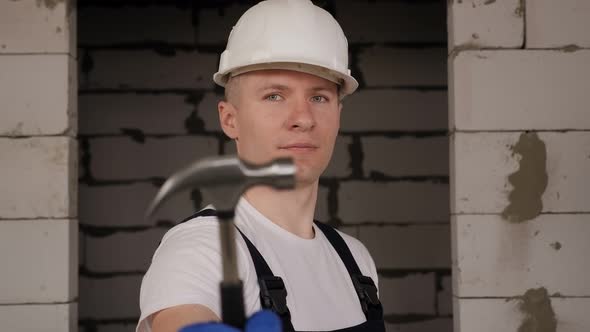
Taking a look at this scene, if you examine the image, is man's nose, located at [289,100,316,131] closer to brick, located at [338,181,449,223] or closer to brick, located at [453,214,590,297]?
brick, located at [453,214,590,297]

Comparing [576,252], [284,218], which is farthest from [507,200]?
[284,218]

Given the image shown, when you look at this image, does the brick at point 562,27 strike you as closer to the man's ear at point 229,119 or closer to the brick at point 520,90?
the brick at point 520,90

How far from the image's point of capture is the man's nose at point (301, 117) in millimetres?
1769

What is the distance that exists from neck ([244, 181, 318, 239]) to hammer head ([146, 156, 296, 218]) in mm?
911

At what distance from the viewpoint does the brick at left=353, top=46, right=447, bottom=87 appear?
4.16m

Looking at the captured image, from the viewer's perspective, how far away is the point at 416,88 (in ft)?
13.7

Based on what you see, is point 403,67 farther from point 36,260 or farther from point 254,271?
point 254,271

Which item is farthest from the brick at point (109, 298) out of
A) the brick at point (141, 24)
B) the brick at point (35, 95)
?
the brick at point (35, 95)

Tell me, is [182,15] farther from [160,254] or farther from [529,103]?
[160,254]

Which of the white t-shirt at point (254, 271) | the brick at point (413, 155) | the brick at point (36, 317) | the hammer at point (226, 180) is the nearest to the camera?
the hammer at point (226, 180)

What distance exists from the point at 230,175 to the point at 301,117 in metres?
0.84

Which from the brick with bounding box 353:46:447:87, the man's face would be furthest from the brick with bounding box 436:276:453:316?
the man's face

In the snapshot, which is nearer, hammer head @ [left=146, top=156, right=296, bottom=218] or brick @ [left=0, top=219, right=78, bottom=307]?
hammer head @ [left=146, top=156, right=296, bottom=218]

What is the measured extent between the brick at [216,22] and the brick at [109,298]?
1.26 m
